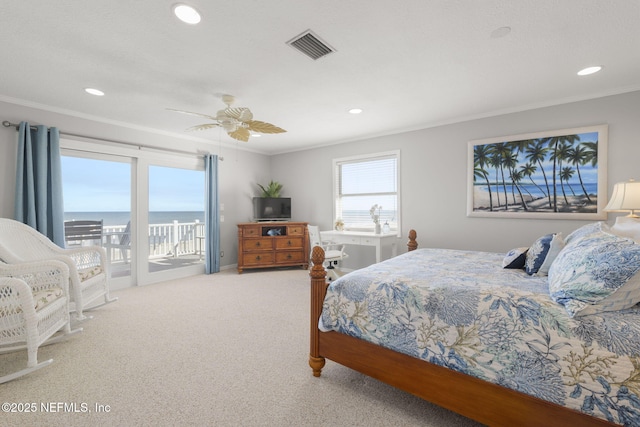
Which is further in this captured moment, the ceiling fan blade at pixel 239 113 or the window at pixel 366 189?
the window at pixel 366 189

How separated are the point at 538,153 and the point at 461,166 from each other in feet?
2.75

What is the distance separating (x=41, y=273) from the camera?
244cm

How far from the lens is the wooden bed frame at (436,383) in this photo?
122cm

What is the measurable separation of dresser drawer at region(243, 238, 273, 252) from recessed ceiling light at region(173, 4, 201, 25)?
12.2 feet

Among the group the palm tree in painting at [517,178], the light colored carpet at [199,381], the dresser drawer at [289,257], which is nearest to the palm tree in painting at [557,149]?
the palm tree in painting at [517,178]

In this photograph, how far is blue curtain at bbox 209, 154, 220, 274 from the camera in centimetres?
494

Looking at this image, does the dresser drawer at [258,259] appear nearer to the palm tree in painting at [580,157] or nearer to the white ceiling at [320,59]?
the white ceiling at [320,59]

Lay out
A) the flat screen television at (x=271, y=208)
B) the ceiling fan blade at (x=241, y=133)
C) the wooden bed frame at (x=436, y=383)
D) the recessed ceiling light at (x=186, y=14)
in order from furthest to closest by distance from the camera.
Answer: the flat screen television at (x=271, y=208), the ceiling fan blade at (x=241, y=133), the recessed ceiling light at (x=186, y=14), the wooden bed frame at (x=436, y=383)

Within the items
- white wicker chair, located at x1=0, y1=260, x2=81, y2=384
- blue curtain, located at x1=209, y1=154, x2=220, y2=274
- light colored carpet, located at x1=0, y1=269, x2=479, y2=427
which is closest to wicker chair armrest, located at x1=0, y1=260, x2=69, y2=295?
white wicker chair, located at x1=0, y1=260, x2=81, y2=384

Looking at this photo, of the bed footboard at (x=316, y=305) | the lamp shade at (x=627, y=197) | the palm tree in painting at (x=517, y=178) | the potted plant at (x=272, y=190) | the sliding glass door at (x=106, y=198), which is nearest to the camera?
the bed footboard at (x=316, y=305)

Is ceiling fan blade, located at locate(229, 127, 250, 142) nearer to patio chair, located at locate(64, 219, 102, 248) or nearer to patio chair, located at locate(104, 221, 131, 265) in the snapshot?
patio chair, located at locate(104, 221, 131, 265)

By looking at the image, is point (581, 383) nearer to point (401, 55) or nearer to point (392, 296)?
point (392, 296)

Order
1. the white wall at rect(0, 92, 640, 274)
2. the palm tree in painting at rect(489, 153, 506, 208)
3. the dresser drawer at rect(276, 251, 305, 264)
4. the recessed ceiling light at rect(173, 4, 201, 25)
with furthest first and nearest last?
1. the dresser drawer at rect(276, 251, 305, 264)
2. the palm tree in painting at rect(489, 153, 506, 208)
3. the white wall at rect(0, 92, 640, 274)
4. the recessed ceiling light at rect(173, 4, 201, 25)

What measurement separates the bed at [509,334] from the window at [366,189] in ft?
9.03
